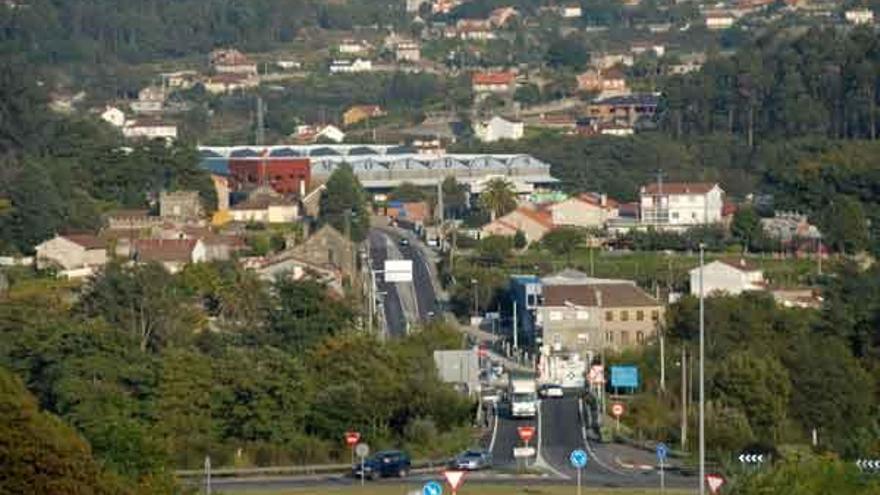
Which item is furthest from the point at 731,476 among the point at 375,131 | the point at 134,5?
the point at 134,5

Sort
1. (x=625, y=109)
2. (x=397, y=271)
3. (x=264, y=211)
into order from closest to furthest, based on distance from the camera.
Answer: (x=397, y=271) < (x=264, y=211) < (x=625, y=109)

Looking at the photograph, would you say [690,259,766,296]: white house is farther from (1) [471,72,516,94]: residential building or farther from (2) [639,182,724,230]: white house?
(1) [471,72,516,94]: residential building

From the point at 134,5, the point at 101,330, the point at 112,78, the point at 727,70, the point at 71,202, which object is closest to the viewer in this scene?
the point at 101,330

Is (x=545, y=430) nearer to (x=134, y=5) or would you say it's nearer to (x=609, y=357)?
(x=609, y=357)

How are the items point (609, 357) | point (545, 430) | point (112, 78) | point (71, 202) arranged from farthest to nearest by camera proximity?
point (112, 78)
point (71, 202)
point (609, 357)
point (545, 430)

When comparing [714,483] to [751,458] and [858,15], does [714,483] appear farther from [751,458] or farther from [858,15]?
Result: [858,15]

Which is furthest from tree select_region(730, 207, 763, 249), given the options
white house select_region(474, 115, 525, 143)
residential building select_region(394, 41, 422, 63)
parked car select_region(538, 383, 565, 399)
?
residential building select_region(394, 41, 422, 63)

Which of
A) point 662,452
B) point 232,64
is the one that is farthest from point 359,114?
point 662,452
